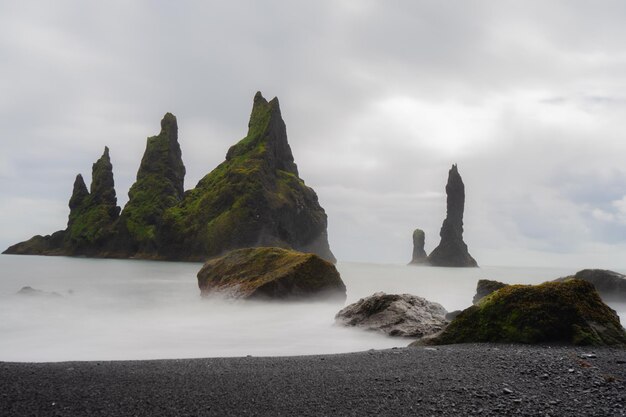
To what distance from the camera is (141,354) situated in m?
13.0

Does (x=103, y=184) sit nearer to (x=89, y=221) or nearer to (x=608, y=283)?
(x=89, y=221)

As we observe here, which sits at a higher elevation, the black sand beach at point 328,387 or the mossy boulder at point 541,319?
the mossy boulder at point 541,319

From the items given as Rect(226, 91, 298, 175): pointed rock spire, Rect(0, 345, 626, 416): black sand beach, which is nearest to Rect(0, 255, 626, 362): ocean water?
Rect(0, 345, 626, 416): black sand beach

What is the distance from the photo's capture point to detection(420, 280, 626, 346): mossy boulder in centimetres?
1084

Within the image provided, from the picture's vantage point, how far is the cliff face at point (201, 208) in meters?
108

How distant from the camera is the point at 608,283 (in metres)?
27.5

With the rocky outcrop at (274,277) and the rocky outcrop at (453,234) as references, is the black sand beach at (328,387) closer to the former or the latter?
the rocky outcrop at (274,277)

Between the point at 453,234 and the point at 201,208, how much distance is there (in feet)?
342

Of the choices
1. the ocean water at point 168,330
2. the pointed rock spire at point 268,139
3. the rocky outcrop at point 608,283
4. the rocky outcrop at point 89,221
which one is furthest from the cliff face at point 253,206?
the rocky outcrop at point 608,283

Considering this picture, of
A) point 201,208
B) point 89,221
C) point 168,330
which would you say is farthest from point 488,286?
point 89,221

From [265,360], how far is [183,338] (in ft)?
24.4

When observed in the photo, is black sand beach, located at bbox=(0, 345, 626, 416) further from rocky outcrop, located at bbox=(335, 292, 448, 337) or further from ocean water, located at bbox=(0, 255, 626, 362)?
rocky outcrop, located at bbox=(335, 292, 448, 337)

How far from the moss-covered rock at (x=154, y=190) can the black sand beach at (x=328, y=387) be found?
11329 centimetres

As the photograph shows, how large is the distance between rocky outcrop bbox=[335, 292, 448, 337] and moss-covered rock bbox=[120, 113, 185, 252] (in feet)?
348
